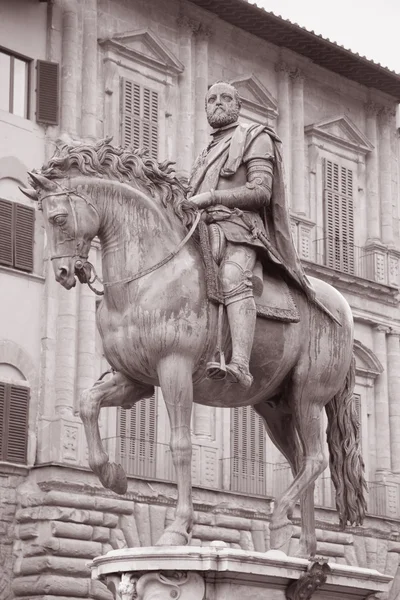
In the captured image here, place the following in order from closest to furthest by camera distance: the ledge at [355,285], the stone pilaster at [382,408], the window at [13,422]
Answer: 1. the window at [13,422]
2. the ledge at [355,285]
3. the stone pilaster at [382,408]

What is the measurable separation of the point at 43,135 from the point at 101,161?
13.9 meters

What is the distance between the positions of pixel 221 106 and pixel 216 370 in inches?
70.6

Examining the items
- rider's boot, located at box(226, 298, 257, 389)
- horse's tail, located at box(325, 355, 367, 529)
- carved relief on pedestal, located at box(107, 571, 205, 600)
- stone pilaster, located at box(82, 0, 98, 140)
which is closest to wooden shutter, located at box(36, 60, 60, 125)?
stone pilaster, located at box(82, 0, 98, 140)

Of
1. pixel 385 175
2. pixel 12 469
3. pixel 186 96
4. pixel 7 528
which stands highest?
pixel 385 175

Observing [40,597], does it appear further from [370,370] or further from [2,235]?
[370,370]

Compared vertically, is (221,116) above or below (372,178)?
below

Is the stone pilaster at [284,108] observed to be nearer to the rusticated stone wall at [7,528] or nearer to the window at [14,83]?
the window at [14,83]

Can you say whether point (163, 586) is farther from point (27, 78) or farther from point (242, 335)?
point (27, 78)

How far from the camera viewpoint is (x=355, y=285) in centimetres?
2583

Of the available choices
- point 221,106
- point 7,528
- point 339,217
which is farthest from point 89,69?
point 221,106

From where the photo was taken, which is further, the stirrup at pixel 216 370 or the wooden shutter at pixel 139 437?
the wooden shutter at pixel 139 437

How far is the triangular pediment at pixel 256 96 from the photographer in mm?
25172

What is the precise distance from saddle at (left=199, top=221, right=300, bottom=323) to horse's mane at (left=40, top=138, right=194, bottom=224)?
0.73 feet

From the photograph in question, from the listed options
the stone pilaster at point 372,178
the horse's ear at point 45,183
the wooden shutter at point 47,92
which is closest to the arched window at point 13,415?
the wooden shutter at point 47,92
